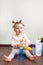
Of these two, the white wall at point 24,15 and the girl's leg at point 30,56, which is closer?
the girl's leg at point 30,56

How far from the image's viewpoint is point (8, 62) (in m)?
1.59

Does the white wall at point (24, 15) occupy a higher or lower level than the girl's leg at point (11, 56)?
higher

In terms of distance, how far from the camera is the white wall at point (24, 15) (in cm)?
227

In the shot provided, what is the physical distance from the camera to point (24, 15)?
229cm

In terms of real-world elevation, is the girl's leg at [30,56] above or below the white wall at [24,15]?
below

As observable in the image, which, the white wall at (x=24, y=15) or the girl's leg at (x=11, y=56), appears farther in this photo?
the white wall at (x=24, y=15)

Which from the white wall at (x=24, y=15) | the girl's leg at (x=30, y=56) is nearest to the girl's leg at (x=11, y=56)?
the girl's leg at (x=30, y=56)

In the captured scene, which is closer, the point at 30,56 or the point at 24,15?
the point at 30,56

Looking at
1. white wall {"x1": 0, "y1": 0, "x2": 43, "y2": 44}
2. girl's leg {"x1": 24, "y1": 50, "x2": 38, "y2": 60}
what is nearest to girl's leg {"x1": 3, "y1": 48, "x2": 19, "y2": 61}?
girl's leg {"x1": 24, "y1": 50, "x2": 38, "y2": 60}

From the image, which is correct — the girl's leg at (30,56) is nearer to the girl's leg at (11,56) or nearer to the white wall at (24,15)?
the girl's leg at (11,56)

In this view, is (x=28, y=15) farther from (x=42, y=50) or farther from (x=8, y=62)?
(x=8, y=62)

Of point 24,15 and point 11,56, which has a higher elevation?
point 24,15

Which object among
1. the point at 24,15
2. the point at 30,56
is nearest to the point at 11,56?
the point at 30,56

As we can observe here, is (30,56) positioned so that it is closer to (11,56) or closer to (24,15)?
(11,56)
